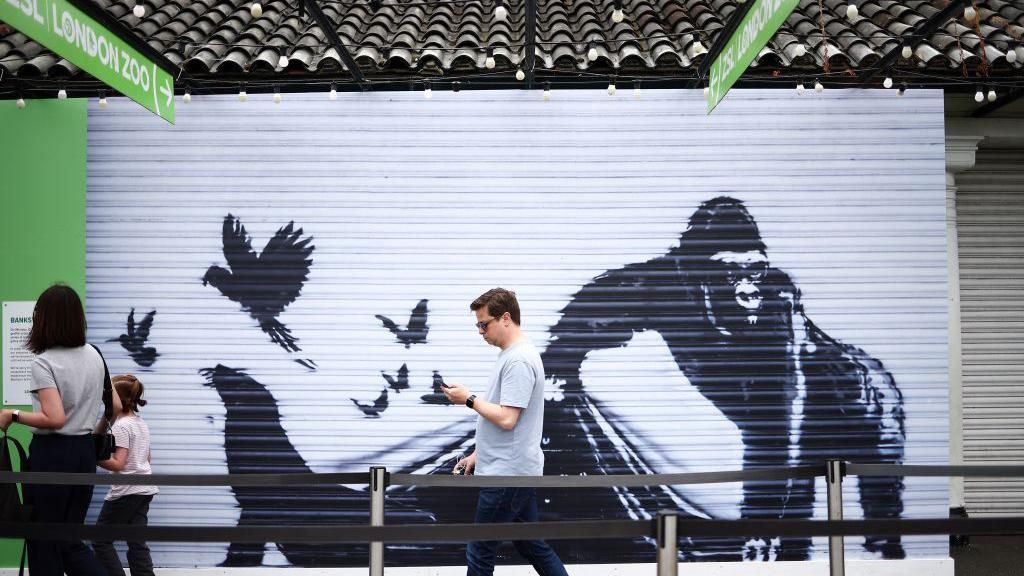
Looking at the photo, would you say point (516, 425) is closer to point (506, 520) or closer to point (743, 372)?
point (506, 520)

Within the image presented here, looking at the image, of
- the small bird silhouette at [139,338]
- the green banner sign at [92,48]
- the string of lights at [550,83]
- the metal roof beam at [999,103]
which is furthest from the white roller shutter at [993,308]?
the small bird silhouette at [139,338]

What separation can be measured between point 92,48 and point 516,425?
2.93m

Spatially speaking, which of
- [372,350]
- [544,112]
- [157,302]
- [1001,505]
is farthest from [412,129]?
[1001,505]

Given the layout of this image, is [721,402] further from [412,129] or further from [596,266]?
[412,129]

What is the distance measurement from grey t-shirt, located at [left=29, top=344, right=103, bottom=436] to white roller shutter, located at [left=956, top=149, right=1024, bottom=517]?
23.8 feet

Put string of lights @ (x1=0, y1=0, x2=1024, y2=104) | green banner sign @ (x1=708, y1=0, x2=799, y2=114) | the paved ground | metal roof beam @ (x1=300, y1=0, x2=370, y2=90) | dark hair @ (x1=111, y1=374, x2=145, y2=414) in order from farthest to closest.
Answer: the paved ground < string of lights @ (x1=0, y1=0, x2=1024, y2=104) < dark hair @ (x1=111, y1=374, x2=145, y2=414) < metal roof beam @ (x1=300, y1=0, x2=370, y2=90) < green banner sign @ (x1=708, y1=0, x2=799, y2=114)

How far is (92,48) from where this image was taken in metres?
4.82

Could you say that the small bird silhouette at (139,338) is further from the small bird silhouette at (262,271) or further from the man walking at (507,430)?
the man walking at (507,430)

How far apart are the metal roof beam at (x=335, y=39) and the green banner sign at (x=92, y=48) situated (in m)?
1.02

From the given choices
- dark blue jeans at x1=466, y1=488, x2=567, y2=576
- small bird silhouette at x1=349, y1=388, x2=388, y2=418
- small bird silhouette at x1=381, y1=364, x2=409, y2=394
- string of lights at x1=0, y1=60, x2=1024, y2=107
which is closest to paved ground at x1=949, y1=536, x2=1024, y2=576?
string of lights at x1=0, y1=60, x2=1024, y2=107

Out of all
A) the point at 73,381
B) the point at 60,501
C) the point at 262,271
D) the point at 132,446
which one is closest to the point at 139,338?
the point at 262,271

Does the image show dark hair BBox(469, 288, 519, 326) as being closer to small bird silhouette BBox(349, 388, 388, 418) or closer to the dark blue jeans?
the dark blue jeans

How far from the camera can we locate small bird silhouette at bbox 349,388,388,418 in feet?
23.3

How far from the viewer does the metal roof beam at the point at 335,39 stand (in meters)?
5.55
